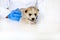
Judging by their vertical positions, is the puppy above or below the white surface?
above

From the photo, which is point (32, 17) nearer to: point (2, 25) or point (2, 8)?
point (2, 25)

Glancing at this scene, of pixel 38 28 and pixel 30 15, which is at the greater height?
pixel 30 15

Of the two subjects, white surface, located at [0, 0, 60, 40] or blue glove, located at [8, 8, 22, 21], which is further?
blue glove, located at [8, 8, 22, 21]

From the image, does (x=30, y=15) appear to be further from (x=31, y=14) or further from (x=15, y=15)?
(x=15, y=15)

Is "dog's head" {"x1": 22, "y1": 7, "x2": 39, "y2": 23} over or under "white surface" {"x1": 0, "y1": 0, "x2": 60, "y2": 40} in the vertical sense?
over

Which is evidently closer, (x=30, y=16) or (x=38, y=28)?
(x=38, y=28)

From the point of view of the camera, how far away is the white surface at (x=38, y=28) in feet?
3.11

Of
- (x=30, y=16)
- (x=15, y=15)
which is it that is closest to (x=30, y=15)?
(x=30, y=16)

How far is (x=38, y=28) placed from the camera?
41.2 inches

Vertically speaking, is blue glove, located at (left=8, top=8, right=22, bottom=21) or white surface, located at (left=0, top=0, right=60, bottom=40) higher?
blue glove, located at (left=8, top=8, right=22, bottom=21)

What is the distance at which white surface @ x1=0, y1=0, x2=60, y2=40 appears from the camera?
0.95 metres

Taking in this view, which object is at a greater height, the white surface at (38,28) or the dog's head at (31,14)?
the dog's head at (31,14)

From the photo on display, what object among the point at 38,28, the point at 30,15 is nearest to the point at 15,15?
the point at 30,15

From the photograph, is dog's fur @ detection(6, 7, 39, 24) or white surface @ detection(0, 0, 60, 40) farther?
dog's fur @ detection(6, 7, 39, 24)
